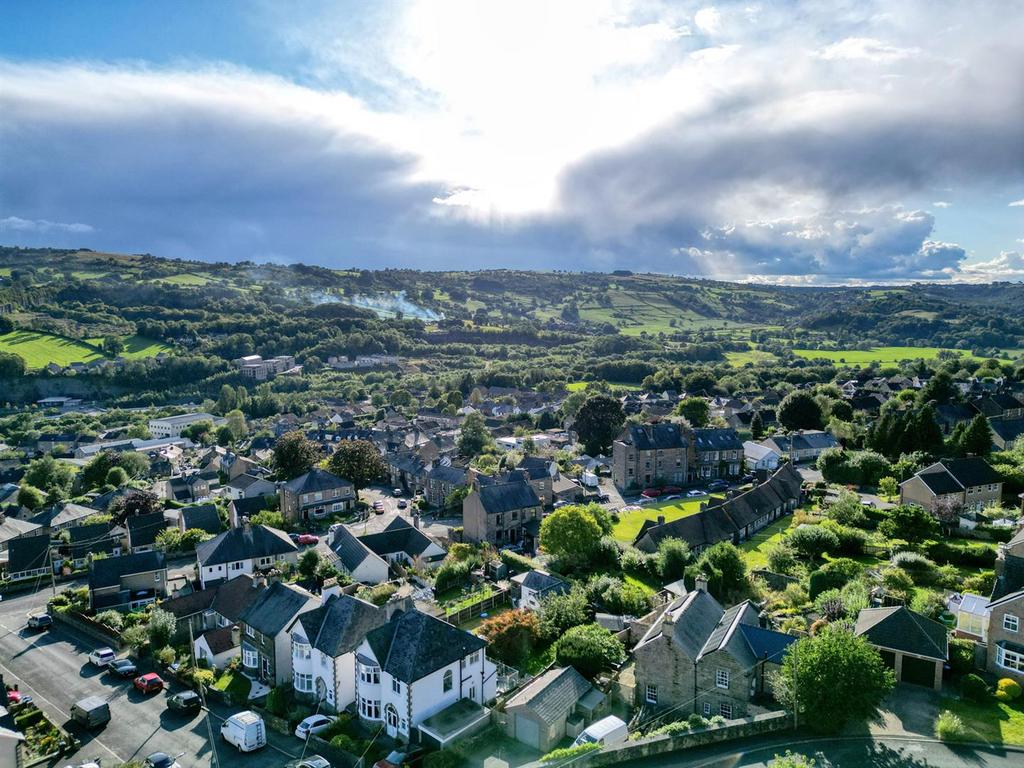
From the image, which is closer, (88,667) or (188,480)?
(88,667)

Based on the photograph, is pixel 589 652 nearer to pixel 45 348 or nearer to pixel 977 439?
pixel 977 439

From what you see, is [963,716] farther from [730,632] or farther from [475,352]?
Answer: [475,352]

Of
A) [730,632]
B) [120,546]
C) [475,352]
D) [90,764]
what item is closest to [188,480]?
Result: [120,546]

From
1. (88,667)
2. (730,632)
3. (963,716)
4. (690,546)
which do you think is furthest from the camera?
(690,546)

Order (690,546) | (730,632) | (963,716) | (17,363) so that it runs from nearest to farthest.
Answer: (963,716) → (730,632) → (690,546) → (17,363)

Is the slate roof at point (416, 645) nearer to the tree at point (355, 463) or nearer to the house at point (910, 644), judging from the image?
the house at point (910, 644)

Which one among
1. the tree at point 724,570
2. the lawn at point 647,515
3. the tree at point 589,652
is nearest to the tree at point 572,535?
the lawn at point 647,515

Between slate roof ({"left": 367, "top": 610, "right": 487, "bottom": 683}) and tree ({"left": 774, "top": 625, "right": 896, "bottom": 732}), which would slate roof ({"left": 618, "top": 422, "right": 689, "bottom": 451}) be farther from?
tree ({"left": 774, "top": 625, "right": 896, "bottom": 732})
